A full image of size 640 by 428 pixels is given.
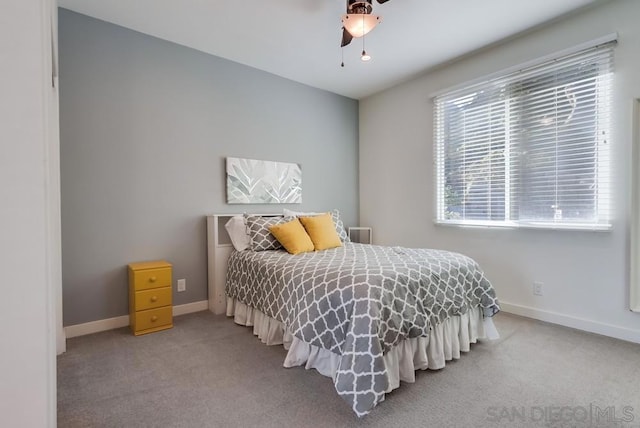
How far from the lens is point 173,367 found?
2078 mm

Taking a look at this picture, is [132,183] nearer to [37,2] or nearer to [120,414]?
[120,414]

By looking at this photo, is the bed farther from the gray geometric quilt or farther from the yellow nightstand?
the yellow nightstand

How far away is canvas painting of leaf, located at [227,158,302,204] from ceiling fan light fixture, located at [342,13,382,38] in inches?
72.3

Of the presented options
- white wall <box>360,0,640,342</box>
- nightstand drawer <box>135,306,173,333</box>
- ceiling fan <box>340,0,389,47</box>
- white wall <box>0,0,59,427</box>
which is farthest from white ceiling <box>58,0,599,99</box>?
nightstand drawer <box>135,306,173,333</box>

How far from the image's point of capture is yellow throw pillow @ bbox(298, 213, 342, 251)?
3.04 meters

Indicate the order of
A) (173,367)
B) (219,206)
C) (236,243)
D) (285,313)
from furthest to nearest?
(219,206) → (236,243) → (285,313) → (173,367)

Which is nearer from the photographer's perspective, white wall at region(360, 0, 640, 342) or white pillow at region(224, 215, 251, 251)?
white wall at region(360, 0, 640, 342)

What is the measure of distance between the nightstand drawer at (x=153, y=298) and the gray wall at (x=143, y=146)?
323 millimetres

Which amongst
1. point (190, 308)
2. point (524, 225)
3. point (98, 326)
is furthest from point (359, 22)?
point (98, 326)

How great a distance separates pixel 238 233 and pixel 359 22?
7.02ft

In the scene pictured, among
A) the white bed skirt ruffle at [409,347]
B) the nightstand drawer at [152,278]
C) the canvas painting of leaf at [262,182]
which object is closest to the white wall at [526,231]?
the white bed skirt ruffle at [409,347]

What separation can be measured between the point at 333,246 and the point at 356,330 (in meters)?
1.49

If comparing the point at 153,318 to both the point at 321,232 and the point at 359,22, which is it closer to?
the point at 321,232

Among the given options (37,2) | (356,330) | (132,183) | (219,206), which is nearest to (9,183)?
(37,2)
